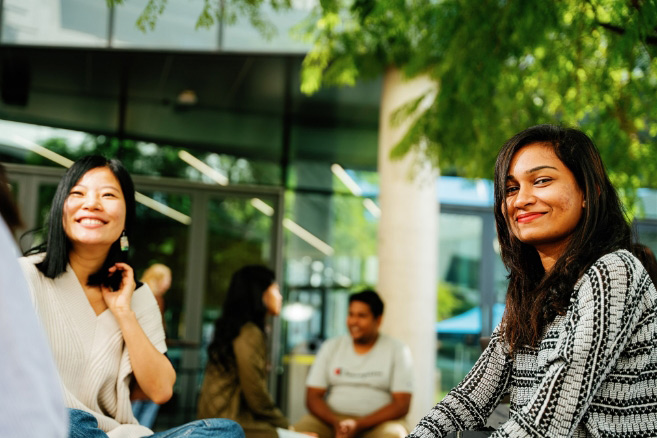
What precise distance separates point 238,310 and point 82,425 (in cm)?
370

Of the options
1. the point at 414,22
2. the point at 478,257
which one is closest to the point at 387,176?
the point at 414,22

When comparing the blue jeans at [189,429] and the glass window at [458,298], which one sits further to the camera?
the glass window at [458,298]

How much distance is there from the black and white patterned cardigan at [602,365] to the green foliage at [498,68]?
2.14 metres

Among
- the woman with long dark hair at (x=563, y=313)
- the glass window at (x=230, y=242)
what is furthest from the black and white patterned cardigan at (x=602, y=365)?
the glass window at (x=230, y=242)

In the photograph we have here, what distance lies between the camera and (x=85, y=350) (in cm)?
264

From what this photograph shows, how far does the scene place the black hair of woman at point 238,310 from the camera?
18.7 ft

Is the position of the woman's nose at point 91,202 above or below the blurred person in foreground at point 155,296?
above

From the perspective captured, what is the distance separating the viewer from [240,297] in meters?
5.97

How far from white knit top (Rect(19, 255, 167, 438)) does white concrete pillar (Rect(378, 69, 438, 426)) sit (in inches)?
225

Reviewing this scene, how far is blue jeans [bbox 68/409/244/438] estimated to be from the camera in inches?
87.4

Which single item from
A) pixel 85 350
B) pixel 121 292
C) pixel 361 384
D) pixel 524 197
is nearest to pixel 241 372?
pixel 361 384

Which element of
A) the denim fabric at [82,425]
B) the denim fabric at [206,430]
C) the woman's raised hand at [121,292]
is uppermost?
the woman's raised hand at [121,292]

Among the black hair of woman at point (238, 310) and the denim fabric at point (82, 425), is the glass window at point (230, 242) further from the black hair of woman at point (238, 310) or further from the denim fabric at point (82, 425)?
the denim fabric at point (82, 425)

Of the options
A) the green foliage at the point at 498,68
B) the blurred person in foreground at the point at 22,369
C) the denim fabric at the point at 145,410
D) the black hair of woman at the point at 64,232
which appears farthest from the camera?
the denim fabric at the point at 145,410
